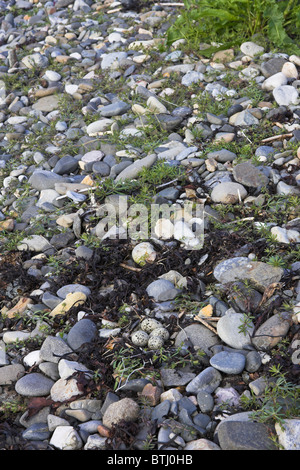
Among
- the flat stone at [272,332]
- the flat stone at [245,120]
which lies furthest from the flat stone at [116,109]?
the flat stone at [272,332]

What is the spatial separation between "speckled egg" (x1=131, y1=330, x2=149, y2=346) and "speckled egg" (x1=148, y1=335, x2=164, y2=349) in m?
0.03

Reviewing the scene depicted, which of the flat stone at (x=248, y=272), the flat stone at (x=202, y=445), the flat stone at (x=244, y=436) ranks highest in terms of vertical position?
the flat stone at (x=248, y=272)

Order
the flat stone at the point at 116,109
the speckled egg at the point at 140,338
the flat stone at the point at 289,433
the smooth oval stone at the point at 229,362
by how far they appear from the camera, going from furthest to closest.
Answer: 1. the flat stone at the point at 116,109
2. the speckled egg at the point at 140,338
3. the smooth oval stone at the point at 229,362
4. the flat stone at the point at 289,433

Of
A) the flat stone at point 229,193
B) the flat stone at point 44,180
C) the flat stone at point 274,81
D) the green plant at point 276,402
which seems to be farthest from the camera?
the flat stone at point 274,81

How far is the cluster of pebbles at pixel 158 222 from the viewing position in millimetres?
2396

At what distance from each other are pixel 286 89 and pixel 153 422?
10.7 feet

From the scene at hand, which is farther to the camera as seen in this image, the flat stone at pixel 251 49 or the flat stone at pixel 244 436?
the flat stone at pixel 251 49

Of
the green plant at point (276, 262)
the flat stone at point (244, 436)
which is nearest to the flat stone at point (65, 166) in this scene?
the green plant at point (276, 262)

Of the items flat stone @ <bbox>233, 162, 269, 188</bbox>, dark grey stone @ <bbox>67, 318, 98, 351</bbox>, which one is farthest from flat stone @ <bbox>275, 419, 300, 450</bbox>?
flat stone @ <bbox>233, 162, 269, 188</bbox>

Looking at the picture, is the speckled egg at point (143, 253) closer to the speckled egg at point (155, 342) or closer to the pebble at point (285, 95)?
the speckled egg at point (155, 342)

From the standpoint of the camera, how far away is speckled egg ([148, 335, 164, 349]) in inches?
105

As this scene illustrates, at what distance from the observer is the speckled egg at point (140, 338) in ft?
8.84

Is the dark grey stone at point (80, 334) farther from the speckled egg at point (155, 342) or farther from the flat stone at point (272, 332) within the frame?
the flat stone at point (272, 332)

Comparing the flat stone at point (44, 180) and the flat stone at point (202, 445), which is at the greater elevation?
the flat stone at point (202, 445)
